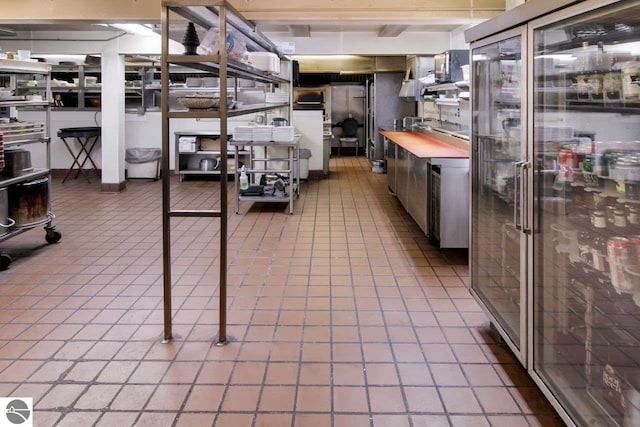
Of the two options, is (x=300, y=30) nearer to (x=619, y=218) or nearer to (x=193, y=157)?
(x=193, y=157)

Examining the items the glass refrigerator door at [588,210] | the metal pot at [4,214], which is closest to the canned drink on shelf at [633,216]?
the glass refrigerator door at [588,210]

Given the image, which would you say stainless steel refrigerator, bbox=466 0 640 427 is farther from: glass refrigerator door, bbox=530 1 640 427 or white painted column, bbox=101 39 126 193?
white painted column, bbox=101 39 126 193

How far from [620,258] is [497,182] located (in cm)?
126

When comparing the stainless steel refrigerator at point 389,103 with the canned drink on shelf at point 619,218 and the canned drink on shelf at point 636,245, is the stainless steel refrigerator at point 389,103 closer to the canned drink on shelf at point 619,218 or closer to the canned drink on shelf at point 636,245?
the canned drink on shelf at point 619,218

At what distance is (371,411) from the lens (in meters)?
2.44

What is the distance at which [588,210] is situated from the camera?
2322 mm

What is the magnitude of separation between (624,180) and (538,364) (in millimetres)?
893

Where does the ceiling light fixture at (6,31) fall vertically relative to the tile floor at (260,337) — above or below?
above

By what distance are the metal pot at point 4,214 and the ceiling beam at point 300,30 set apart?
14.5 ft

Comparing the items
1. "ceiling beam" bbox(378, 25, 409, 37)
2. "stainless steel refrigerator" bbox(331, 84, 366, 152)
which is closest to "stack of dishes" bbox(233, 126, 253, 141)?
"ceiling beam" bbox(378, 25, 409, 37)

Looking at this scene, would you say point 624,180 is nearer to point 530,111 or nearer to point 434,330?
point 530,111

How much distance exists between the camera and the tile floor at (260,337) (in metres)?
2.47

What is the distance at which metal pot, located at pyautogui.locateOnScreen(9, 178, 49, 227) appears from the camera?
486 cm

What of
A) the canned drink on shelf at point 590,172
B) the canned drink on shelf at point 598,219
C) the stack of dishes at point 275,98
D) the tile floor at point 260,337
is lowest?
the tile floor at point 260,337
